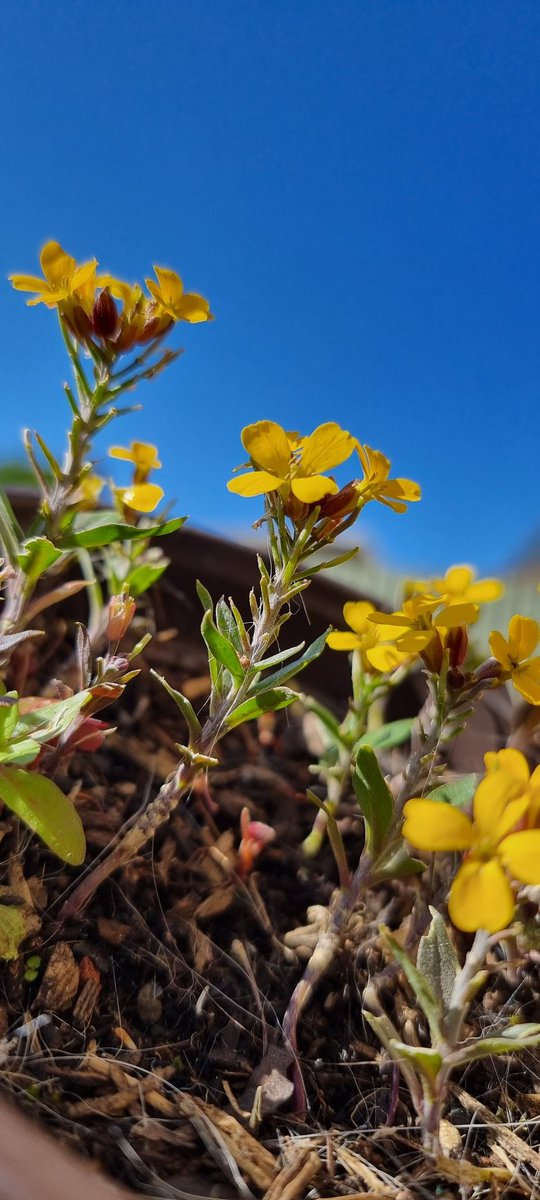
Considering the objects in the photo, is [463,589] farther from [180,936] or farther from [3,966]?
[3,966]

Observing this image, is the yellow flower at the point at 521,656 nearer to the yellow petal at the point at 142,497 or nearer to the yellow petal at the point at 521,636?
the yellow petal at the point at 521,636

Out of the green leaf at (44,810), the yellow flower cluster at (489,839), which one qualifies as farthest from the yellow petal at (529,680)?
the green leaf at (44,810)

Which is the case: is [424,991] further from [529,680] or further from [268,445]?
[268,445]

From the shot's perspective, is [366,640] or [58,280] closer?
[58,280]

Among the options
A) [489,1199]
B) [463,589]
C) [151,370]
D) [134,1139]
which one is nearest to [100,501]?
[151,370]

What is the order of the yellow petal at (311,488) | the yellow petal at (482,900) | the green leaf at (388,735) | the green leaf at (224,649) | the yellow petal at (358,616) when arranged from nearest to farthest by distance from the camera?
Answer: the yellow petal at (482,900) < the yellow petal at (311,488) < the green leaf at (224,649) < the yellow petal at (358,616) < the green leaf at (388,735)

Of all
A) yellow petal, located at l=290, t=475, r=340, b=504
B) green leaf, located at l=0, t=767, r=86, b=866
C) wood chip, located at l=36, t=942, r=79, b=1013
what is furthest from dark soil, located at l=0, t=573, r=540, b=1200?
yellow petal, located at l=290, t=475, r=340, b=504

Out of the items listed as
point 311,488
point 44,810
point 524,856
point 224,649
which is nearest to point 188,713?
point 224,649
